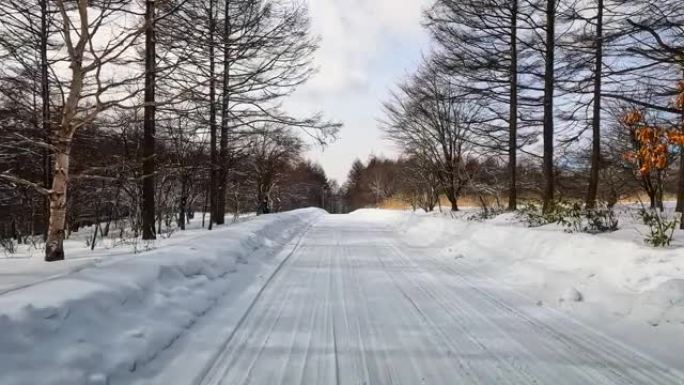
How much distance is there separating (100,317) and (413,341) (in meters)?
2.97

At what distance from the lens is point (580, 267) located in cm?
806

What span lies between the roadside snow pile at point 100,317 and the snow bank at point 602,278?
4612 mm

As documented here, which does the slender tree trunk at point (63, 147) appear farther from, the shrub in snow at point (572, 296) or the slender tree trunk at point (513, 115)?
the slender tree trunk at point (513, 115)

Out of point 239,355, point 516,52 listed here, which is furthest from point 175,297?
point 516,52

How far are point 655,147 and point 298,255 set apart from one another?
780 cm

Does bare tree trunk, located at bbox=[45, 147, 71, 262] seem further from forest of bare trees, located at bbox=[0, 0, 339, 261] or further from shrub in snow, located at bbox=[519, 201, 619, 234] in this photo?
shrub in snow, located at bbox=[519, 201, 619, 234]

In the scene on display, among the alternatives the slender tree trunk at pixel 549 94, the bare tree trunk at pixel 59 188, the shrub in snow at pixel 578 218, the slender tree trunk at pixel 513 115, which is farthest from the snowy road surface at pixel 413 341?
the slender tree trunk at pixel 513 115

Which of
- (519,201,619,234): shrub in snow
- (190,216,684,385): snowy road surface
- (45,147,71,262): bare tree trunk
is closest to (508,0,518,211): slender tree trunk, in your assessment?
(519,201,619,234): shrub in snow

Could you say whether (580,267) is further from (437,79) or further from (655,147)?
(437,79)

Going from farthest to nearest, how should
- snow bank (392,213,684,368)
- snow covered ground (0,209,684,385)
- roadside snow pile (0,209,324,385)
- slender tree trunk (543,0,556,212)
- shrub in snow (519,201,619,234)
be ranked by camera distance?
slender tree trunk (543,0,556,212) → shrub in snow (519,201,619,234) → snow bank (392,213,684,368) → snow covered ground (0,209,684,385) → roadside snow pile (0,209,324,385)

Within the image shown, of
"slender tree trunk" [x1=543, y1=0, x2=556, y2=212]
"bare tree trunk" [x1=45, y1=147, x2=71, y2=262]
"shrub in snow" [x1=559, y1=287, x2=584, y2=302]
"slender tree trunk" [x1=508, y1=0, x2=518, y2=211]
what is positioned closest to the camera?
"shrub in snow" [x1=559, y1=287, x2=584, y2=302]

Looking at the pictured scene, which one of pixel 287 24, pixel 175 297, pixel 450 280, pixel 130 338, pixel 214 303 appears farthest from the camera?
pixel 287 24

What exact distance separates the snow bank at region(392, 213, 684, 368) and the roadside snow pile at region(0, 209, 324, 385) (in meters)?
4.61

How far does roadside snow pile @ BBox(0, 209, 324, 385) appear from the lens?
3744 mm
